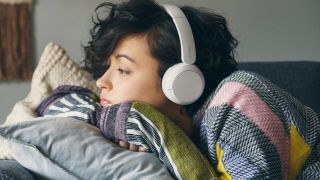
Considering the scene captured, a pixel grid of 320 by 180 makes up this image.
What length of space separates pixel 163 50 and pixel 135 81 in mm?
87

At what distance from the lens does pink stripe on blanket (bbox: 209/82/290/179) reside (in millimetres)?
867

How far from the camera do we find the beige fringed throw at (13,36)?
1.80m

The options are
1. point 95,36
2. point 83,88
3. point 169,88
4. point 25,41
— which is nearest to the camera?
point 169,88

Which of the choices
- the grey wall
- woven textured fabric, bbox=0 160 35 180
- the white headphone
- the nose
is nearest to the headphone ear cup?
the white headphone

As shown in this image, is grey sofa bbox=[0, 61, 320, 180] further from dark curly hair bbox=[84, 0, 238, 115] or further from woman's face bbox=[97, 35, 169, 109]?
woman's face bbox=[97, 35, 169, 109]

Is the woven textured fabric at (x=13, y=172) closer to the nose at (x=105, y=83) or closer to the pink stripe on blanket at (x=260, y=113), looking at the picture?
the nose at (x=105, y=83)

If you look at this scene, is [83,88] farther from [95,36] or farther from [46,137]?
[46,137]

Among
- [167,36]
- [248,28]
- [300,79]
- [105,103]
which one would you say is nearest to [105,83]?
[105,103]

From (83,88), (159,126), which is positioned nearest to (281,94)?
(159,126)

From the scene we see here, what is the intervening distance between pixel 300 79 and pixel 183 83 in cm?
63

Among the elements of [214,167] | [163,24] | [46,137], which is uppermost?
[163,24]

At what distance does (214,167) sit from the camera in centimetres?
92

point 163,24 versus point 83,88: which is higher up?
point 163,24

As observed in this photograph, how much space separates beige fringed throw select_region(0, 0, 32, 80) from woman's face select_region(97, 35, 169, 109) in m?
0.88
